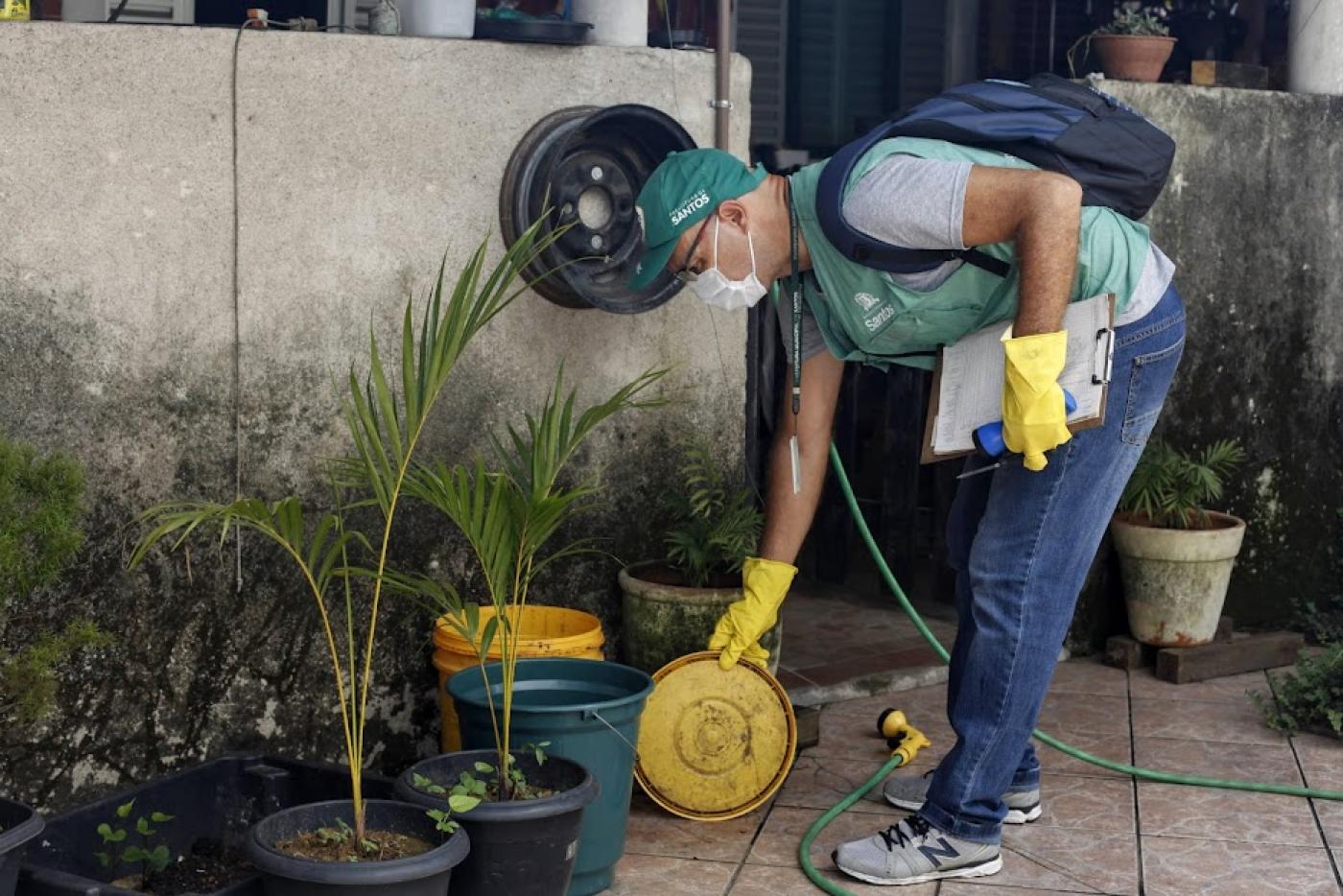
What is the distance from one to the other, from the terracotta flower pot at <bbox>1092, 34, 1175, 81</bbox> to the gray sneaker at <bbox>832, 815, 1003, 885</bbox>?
3.16m

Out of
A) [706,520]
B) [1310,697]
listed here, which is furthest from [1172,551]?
[706,520]

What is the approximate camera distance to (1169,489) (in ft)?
19.3

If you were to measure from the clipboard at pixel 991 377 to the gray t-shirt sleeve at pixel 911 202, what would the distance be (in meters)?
0.34

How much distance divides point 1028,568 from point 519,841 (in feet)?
4.25

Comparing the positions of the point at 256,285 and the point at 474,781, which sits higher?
the point at 256,285

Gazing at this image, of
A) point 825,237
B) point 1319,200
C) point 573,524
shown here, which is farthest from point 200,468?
point 1319,200

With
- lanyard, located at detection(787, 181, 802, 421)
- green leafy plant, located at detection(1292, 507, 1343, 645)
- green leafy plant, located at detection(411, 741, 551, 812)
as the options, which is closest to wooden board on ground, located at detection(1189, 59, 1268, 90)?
green leafy plant, located at detection(1292, 507, 1343, 645)

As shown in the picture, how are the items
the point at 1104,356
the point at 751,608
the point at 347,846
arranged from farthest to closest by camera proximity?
the point at 751,608 → the point at 1104,356 → the point at 347,846

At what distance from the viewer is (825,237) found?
385 cm

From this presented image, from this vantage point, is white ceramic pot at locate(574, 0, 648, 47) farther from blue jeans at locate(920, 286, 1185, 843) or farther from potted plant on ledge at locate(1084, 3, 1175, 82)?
potted plant on ledge at locate(1084, 3, 1175, 82)

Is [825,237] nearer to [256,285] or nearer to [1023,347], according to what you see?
[1023,347]

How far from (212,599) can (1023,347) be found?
6.82 ft

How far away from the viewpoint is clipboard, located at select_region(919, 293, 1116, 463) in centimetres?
369

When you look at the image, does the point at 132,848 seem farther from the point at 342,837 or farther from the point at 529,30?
the point at 529,30
